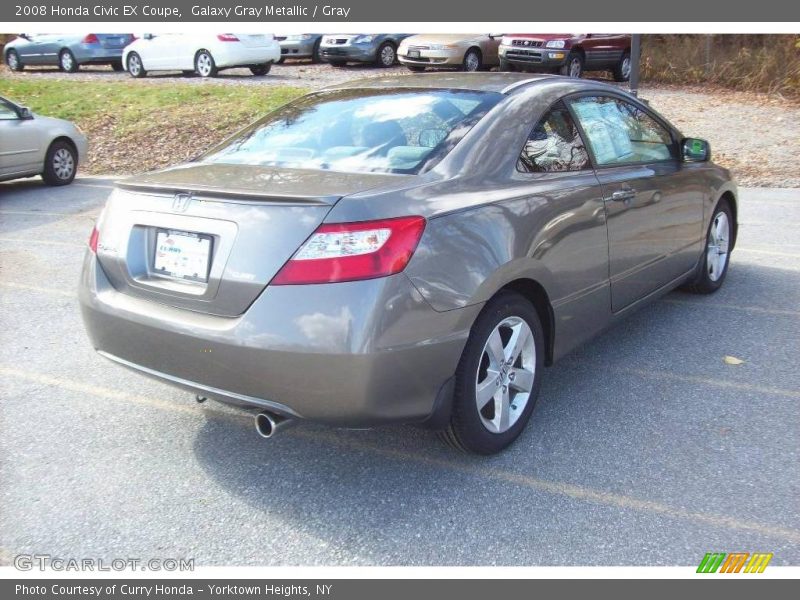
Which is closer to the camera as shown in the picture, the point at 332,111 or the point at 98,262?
the point at 98,262

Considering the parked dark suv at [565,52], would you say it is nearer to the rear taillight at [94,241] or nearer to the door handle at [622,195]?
the door handle at [622,195]

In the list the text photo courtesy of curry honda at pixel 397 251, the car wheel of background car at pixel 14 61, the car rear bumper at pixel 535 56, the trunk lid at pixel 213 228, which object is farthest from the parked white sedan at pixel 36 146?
the car wheel of background car at pixel 14 61

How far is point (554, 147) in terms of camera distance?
13.1 ft

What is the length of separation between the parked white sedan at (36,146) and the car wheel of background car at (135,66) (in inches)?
360

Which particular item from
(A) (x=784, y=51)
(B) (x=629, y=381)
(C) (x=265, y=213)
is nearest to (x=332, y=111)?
(C) (x=265, y=213)

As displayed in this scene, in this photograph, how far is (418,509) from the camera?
3197 mm

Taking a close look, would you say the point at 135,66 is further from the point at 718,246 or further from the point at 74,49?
the point at 718,246

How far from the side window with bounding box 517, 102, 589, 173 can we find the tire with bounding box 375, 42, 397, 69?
1793cm

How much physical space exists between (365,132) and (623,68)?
54.1ft

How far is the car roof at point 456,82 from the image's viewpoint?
4.07 metres

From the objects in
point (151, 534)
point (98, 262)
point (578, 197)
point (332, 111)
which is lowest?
point (151, 534)

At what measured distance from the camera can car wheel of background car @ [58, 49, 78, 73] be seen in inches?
888

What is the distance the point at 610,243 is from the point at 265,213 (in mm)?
2015

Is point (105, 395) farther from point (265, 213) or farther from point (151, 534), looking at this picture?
point (265, 213)
